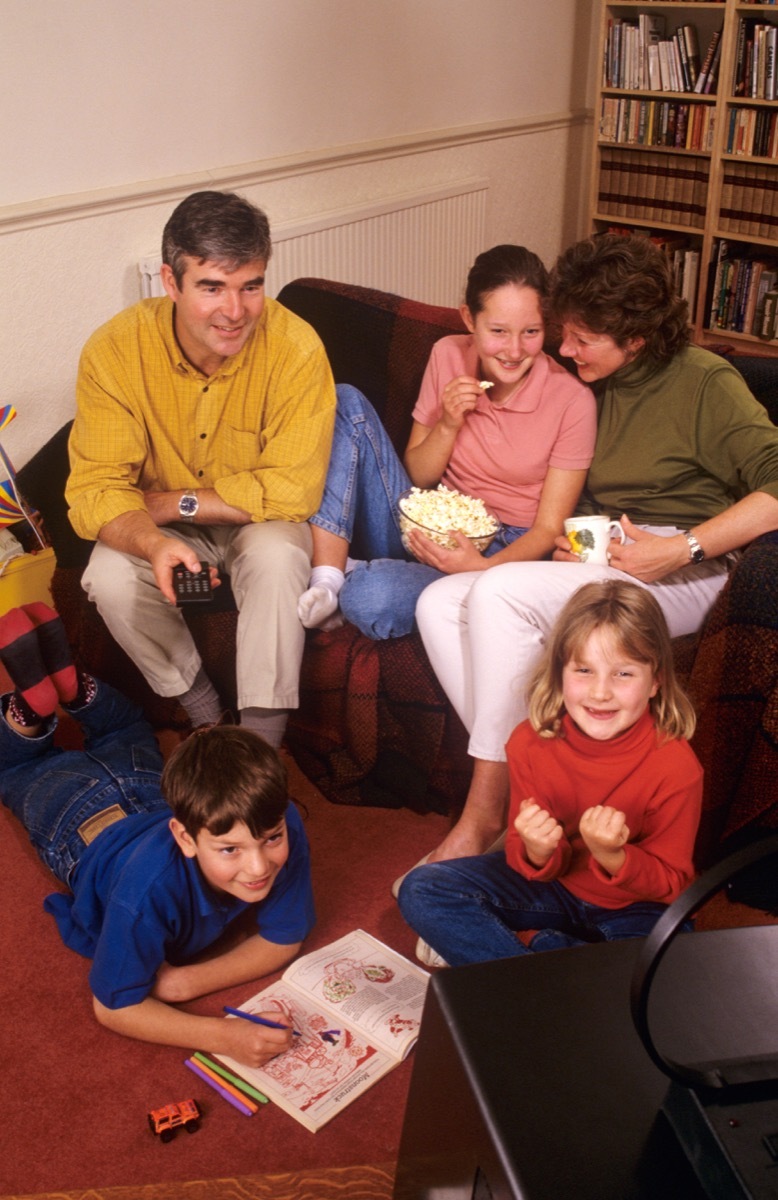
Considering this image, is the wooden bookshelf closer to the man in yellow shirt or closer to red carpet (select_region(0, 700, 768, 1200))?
the man in yellow shirt

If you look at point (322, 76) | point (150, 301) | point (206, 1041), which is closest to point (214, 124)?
point (322, 76)

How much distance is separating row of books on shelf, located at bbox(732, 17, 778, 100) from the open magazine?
355cm

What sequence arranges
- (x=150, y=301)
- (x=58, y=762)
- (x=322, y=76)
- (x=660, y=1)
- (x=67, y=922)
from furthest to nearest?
(x=660, y=1) < (x=322, y=76) < (x=150, y=301) < (x=58, y=762) < (x=67, y=922)

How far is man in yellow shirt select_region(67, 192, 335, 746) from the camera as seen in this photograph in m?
2.03

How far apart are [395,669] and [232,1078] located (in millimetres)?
793

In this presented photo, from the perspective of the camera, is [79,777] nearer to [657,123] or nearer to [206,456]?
[206,456]

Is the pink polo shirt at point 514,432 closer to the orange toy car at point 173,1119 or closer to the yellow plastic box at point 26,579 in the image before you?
the yellow plastic box at point 26,579

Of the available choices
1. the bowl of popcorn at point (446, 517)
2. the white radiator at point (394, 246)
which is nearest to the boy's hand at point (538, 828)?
the bowl of popcorn at point (446, 517)

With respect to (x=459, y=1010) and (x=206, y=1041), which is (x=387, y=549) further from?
(x=459, y=1010)

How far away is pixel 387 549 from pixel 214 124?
4.68 ft

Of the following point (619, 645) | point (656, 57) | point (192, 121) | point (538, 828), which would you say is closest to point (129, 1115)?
point (538, 828)

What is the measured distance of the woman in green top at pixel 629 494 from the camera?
185 cm

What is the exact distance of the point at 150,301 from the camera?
2223 millimetres

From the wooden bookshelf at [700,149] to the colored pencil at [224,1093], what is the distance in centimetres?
370
